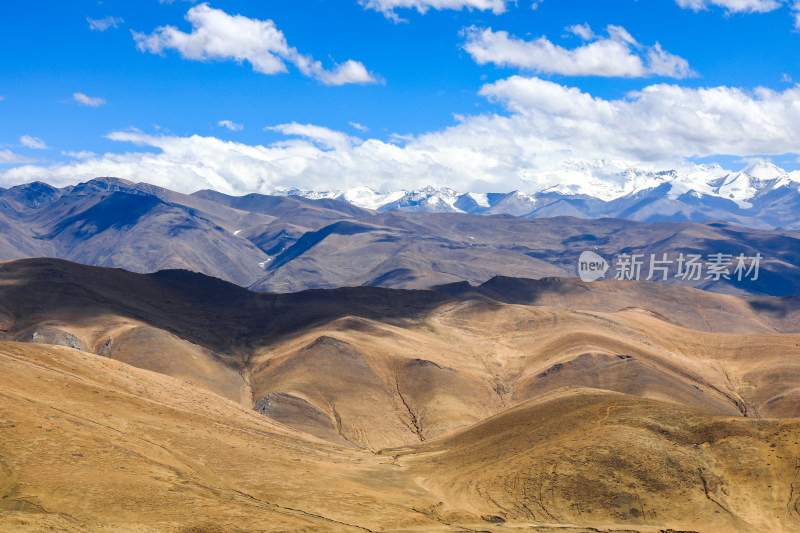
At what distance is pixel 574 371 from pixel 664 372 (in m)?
16.0

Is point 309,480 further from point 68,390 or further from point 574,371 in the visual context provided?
point 574,371

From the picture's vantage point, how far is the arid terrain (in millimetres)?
39562

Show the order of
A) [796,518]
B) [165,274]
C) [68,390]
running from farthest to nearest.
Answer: [165,274], [68,390], [796,518]

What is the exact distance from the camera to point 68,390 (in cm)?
5353

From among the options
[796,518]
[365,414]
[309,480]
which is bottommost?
[365,414]

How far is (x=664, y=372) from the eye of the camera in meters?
128

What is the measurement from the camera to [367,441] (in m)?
105

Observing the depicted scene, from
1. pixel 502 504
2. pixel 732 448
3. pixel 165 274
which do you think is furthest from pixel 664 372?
pixel 165 274

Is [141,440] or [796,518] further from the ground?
[796,518]

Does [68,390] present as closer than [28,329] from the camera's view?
Yes

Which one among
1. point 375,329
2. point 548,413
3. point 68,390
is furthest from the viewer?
point 375,329

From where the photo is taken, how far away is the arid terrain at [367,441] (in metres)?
39.6

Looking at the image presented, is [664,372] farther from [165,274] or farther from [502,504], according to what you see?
[165,274]

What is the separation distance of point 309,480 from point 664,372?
316ft
